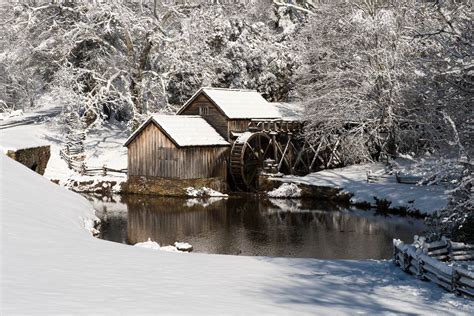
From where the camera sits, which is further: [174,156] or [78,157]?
[78,157]

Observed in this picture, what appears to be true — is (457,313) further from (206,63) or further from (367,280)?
(206,63)

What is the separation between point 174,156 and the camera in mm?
31875

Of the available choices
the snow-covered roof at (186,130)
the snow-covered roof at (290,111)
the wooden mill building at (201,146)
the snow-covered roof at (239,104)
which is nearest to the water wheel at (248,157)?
the wooden mill building at (201,146)

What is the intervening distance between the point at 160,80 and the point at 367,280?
2983 cm

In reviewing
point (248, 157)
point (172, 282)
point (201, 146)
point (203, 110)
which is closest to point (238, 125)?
point (248, 157)

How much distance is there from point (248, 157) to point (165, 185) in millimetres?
5726

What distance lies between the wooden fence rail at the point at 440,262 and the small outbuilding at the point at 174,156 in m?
18.7

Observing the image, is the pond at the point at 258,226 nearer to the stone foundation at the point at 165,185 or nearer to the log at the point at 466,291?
the stone foundation at the point at 165,185

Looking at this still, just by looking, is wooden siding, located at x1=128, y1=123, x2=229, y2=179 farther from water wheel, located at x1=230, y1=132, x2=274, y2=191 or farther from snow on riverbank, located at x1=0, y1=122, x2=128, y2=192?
snow on riverbank, located at x1=0, y1=122, x2=128, y2=192

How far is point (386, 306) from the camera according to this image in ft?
36.1

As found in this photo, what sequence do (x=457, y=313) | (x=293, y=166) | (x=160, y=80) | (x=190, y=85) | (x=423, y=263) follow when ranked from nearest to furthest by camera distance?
(x=457, y=313) → (x=423, y=263) → (x=293, y=166) → (x=160, y=80) → (x=190, y=85)

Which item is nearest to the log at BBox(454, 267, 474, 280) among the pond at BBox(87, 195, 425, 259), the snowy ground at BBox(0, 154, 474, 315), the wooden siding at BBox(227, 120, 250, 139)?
the snowy ground at BBox(0, 154, 474, 315)

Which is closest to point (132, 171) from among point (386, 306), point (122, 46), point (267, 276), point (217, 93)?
point (217, 93)

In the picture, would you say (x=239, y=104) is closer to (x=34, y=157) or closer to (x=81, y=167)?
(x=81, y=167)
